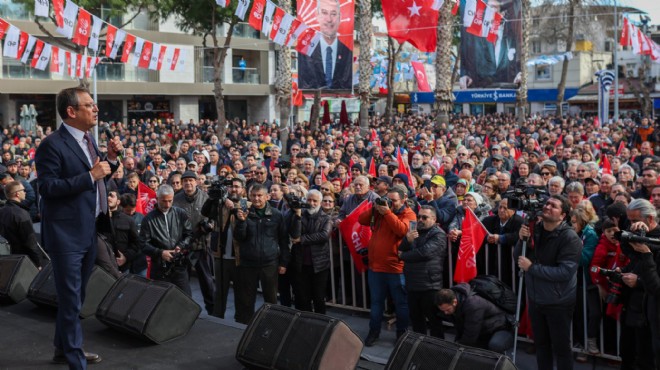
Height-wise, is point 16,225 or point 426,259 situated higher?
point 16,225

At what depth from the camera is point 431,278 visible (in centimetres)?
690

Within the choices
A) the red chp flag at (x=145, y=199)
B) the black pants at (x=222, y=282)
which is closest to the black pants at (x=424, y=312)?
the black pants at (x=222, y=282)

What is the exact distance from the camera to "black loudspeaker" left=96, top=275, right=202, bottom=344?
5285 mm

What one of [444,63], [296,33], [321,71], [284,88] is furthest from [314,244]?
[444,63]

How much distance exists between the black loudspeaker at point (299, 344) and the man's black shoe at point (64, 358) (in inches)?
37.1

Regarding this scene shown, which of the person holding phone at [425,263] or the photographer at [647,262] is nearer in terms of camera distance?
the photographer at [647,262]

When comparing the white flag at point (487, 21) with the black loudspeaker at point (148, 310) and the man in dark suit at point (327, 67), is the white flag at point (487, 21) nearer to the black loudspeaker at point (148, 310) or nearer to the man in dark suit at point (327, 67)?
the man in dark suit at point (327, 67)

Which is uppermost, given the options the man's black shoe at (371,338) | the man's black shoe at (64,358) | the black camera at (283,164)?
the black camera at (283,164)

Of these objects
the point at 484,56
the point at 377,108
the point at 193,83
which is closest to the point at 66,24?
the point at 484,56

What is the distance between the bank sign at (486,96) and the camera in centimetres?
5388

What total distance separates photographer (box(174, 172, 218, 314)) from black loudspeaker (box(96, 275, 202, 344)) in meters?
1.70

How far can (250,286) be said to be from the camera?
24.8 feet

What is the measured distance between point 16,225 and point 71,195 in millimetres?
4673

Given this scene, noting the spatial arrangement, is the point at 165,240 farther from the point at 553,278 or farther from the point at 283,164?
the point at 283,164
